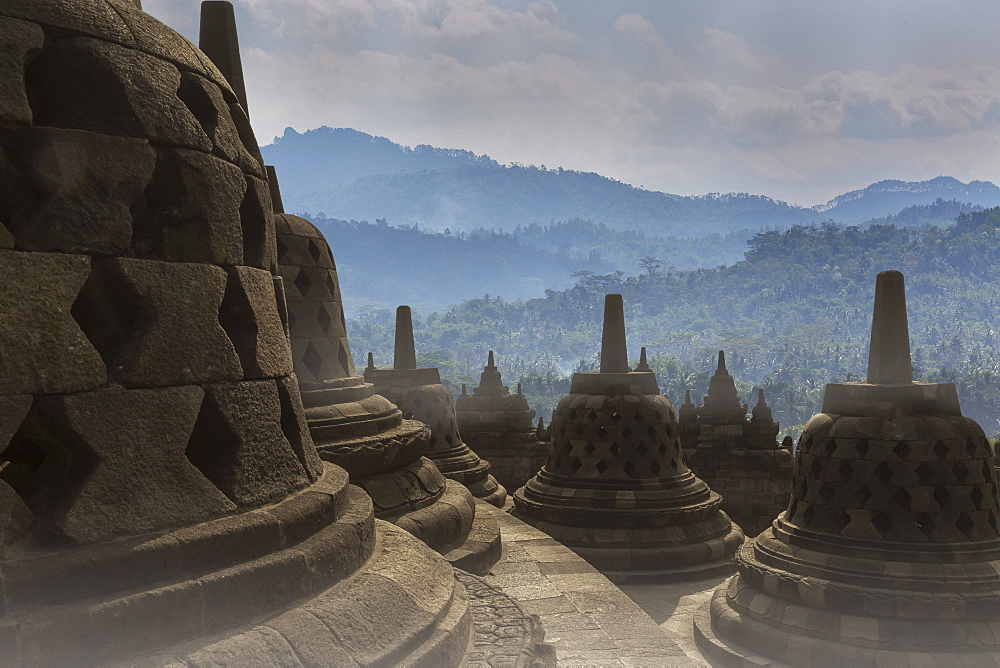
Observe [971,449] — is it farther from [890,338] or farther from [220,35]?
[220,35]

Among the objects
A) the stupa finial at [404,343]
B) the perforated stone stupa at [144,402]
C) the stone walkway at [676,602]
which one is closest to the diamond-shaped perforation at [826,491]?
the stone walkway at [676,602]

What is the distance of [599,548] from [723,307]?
152342 millimetres

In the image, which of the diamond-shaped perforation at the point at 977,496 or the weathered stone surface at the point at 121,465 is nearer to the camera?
the weathered stone surface at the point at 121,465

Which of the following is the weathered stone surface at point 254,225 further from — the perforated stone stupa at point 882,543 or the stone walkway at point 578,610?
the perforated stone stupa at point 882,543

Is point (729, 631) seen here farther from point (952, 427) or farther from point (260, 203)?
point (260, 203)

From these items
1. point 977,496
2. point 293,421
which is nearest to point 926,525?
point 977,496

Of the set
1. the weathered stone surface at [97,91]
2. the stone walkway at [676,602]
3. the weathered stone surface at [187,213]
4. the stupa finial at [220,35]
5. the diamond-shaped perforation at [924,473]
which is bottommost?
the stone walkway at [676,602]

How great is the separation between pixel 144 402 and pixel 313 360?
4017 millimetres

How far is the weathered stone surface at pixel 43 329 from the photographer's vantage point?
2180 mm

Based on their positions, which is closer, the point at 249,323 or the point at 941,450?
the point at 249,323

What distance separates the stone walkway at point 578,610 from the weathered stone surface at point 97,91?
2446 millimetres

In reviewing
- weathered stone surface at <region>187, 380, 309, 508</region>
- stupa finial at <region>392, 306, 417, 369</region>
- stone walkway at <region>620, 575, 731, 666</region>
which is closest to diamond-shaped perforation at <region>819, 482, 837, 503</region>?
stone walkway at <region>620, 575, 731, 666</region>

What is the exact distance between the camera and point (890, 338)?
319 inches

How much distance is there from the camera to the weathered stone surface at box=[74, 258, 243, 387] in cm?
242
